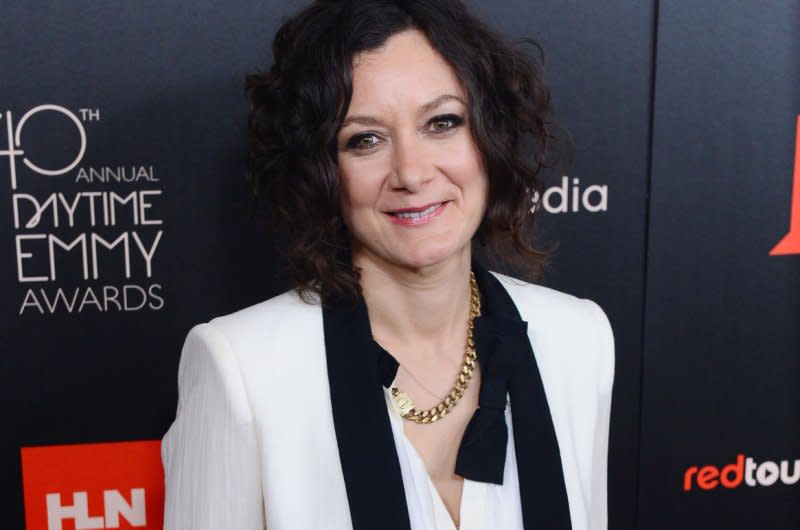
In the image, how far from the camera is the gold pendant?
150 centimetres

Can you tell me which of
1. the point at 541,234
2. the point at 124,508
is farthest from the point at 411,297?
the point at 124,508

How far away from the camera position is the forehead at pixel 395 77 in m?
1.40

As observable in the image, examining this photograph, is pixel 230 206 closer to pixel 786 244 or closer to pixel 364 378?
pixel 364 378

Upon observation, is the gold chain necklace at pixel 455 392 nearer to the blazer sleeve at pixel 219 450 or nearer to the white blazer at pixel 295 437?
the white blazer at pixel 295 437

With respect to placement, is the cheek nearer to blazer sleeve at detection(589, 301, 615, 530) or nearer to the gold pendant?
the gold pendant

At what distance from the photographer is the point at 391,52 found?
Result: 142cm

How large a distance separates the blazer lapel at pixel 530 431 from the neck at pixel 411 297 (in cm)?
9

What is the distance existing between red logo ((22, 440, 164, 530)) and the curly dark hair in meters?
0.68

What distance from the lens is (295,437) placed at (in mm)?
1391

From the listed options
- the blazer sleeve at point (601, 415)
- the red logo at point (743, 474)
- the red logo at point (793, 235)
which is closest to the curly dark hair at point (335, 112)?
the blazer sleeve at point (601, 415)

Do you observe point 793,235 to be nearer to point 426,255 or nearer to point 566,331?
point 566,331

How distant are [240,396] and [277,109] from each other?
0.45 m

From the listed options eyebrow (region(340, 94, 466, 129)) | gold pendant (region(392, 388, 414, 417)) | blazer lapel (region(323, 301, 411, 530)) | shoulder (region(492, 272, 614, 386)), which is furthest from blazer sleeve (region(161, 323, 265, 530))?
shoulder (region(492, 272, 614, 386))

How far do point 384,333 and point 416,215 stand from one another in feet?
0.74
